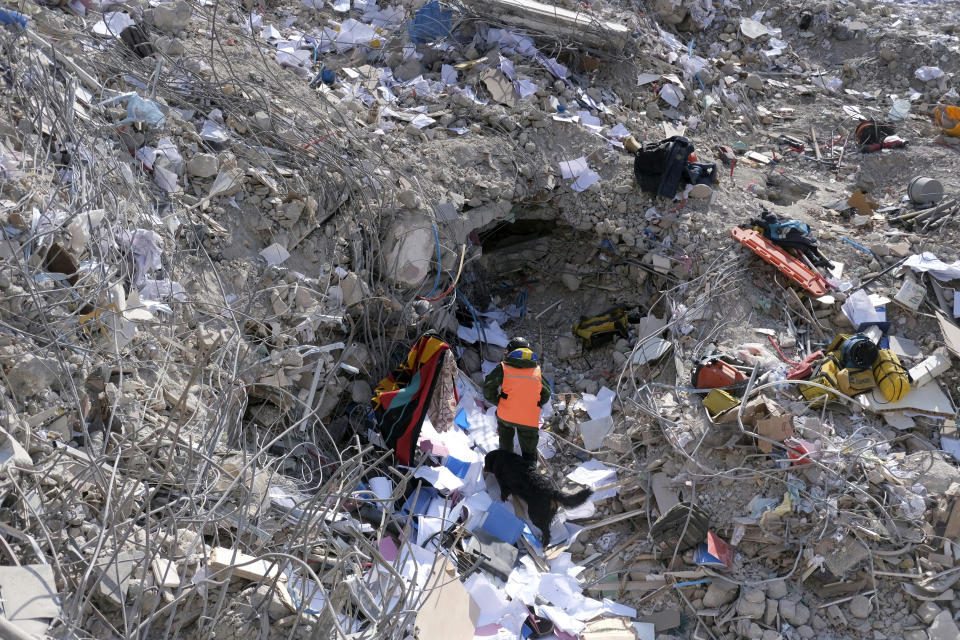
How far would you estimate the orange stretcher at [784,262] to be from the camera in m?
6.00

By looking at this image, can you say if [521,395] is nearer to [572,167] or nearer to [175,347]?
[175,347]

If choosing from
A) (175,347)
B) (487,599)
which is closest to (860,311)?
(487,599)

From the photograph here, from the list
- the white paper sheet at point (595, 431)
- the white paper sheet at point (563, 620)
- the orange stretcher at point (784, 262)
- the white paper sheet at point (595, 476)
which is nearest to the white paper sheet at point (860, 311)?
the orange stretcher at point (784, 262)

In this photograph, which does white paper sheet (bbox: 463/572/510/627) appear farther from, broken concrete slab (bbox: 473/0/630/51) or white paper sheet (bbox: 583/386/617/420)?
broken concrete slab (bbox: 473/0/630/51)

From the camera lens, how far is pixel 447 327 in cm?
668

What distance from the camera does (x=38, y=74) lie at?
4.93 meters

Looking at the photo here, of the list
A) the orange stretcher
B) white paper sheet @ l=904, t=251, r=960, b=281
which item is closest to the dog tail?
the orange stretcher

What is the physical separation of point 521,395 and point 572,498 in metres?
0.81

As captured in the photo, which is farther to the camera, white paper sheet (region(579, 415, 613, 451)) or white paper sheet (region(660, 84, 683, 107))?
white paper sheet (region(660, 84, 683, 107))

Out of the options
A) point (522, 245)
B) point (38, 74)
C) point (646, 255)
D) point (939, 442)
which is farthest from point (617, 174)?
point (38, 74)

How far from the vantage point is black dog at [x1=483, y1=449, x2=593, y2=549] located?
5293 mm

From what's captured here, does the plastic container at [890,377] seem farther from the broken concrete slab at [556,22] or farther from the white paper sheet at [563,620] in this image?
the broken concrete slab at [556,22]

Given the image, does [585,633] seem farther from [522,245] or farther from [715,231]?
[522,245]

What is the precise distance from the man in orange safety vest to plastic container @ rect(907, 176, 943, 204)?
12.7 ft
